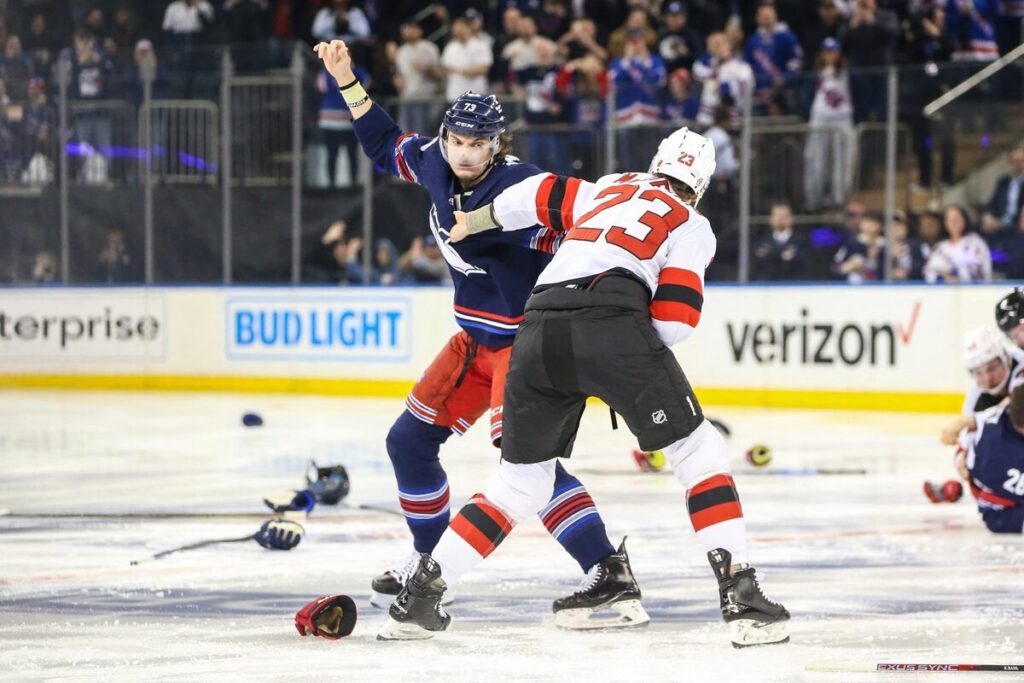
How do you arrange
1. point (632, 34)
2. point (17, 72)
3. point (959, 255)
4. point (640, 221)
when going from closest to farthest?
point (640, 221) → point (959, 255) → point (632, 34) → point (17, 72)

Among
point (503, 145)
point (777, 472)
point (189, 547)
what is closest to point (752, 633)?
point (503, 145)

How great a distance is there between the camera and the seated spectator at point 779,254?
1350cm

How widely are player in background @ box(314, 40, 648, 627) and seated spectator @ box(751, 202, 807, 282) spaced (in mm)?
8556

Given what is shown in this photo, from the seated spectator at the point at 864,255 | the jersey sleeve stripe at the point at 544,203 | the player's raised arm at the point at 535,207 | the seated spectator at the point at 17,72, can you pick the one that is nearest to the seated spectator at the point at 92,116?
the seated spectator at the point at 17,72

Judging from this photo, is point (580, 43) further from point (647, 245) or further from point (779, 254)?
point (647, 245)

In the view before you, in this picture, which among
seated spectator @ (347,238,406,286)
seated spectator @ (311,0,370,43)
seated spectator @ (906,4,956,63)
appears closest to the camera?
seated spectator @ (906,4,956,63)

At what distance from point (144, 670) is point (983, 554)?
3380 mm

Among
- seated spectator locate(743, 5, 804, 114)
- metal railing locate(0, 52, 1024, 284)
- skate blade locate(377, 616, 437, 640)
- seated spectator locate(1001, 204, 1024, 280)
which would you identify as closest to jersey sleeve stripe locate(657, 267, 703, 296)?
skate blade locate(377, 616, 437, 640)

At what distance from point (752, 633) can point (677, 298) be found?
0.91 m

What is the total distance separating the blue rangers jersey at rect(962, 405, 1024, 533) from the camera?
6.60 meters

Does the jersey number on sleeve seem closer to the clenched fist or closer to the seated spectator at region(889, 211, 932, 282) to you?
the clenched fist

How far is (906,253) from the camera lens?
43.5 feet

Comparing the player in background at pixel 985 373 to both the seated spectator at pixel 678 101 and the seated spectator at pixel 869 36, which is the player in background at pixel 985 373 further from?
the seated spectator at pixel 869 36

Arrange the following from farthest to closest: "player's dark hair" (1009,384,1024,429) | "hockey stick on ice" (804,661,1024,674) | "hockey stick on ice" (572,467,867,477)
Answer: "hockey stick on ice" (572,467,867,477) → "player's dark hair" (1009,384,1024,429) → "hockey stick on ice" (804,661,1024,674)
